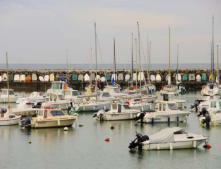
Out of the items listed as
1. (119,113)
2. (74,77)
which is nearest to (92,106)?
(119,113)

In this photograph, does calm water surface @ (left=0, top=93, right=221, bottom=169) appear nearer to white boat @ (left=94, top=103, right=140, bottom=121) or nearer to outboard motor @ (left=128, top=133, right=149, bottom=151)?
outboard motor @ (left=128, top=133, right=149, bottom=151)

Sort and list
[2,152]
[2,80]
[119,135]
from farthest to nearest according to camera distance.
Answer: [2,80] < [119,135] < [2,152]

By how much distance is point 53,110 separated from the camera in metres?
53.0

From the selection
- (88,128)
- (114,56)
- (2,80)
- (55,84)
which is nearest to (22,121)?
(88,128)

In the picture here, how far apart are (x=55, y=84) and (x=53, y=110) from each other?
23229mm

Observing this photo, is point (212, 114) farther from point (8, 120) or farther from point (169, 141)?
point (8, 120)

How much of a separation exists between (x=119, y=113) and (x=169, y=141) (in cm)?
1540

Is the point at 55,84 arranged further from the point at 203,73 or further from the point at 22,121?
the point at 203,73

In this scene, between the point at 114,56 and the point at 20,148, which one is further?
the point at 114,56

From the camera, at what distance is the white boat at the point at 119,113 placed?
190 feet

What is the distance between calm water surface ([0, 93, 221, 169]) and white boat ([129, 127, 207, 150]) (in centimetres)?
48

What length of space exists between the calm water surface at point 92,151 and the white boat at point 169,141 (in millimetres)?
477

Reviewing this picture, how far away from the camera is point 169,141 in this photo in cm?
4291

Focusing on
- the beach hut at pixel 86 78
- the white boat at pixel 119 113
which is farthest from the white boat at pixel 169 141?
the beach hut at pixel 86 78
